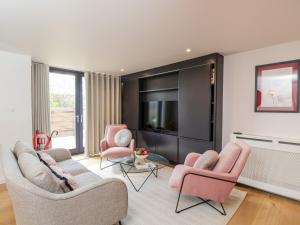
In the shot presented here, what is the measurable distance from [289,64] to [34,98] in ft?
16.1

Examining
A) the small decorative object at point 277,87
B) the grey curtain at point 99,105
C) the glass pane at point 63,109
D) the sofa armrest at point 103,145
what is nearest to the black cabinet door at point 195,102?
the small decorative object at point 277,87

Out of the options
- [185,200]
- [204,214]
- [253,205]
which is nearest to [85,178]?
[185,200]

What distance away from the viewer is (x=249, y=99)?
310 cm

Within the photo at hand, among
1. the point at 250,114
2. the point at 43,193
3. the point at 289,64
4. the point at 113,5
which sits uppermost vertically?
the point at 113,5

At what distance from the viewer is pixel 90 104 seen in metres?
4.71

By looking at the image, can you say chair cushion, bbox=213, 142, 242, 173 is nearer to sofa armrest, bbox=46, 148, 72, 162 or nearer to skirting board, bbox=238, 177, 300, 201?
skirting board, bbox=238, 177, 300, 201

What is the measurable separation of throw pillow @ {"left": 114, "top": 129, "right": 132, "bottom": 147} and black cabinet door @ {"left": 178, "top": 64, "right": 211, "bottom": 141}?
4.10 feet

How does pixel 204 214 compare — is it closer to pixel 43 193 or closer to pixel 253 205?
pixel 253 205

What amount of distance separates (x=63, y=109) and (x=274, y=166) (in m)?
4.72

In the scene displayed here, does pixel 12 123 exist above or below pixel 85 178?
above

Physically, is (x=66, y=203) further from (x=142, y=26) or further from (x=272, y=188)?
(x=272, y=188)

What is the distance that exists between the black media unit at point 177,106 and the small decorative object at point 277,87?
2.15 feet

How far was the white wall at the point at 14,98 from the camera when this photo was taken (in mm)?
3043

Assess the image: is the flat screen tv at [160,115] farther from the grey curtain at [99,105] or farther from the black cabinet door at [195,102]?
the grey curtain at [99,105]
